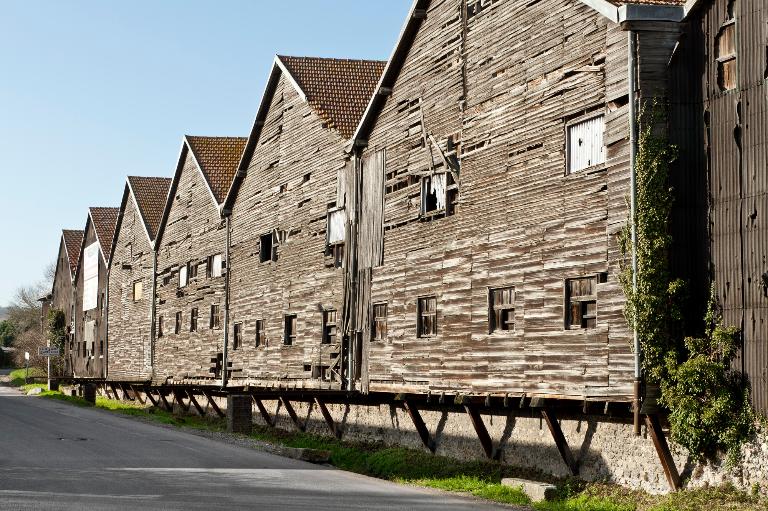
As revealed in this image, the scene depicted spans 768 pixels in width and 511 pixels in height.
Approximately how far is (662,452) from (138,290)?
141ft

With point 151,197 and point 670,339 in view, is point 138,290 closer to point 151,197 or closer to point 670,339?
point 151,197

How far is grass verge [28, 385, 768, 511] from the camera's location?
16.0 metres

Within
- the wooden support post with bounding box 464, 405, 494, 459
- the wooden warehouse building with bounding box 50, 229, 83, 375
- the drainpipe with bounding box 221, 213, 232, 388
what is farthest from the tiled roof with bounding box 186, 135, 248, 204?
the wooden warehouse building with bounding box 50, 229, 83, 375

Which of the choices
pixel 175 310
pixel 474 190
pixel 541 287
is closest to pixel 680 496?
pixel 541 287

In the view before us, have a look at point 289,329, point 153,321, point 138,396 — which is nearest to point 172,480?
point 289,329

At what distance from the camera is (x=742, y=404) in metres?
16.0

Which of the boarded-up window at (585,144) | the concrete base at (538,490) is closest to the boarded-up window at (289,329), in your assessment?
the boarded-up window at (585,144)

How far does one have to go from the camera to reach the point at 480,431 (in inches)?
914

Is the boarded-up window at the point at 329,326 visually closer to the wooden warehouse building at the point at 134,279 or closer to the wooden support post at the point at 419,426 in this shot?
the wooden support post at the point at 419,426

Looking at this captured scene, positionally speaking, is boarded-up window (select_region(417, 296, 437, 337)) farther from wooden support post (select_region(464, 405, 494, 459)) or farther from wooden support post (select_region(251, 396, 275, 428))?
wooden support post (select_region(251, 396, 275, 428))

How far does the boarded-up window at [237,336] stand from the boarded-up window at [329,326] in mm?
7820

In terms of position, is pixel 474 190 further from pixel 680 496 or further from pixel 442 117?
pixel 680 496

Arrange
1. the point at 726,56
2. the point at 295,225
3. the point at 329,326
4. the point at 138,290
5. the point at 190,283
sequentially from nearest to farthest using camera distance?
the point at 726,56
the point at 329,326
the point at 295,225
the point at 190,283
the point at 138,290

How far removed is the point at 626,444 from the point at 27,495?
985 centimetres
